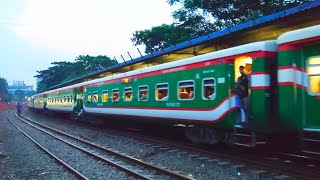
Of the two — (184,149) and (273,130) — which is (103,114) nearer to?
(184,149)

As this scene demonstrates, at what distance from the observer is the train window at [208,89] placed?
11.8 metres

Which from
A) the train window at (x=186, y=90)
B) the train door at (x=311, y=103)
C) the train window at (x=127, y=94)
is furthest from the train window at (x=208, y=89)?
the train window at (x=127, y=94)

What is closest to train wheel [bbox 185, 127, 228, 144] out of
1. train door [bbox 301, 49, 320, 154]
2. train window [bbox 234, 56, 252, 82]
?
train window [bbox 234, 56, 252, 82]

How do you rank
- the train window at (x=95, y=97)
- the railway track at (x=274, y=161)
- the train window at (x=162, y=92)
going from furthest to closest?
the train window at (x=95, y=97) < the train window at (x=162, y=92) < the railway track at (x=274, y=161)

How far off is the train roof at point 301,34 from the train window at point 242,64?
140 centimetres

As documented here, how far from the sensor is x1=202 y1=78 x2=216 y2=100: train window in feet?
38.8

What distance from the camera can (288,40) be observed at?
9047mm

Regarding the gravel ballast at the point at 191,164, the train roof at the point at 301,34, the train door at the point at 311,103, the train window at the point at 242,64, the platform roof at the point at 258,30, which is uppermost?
the platform roof at the point at 258,30

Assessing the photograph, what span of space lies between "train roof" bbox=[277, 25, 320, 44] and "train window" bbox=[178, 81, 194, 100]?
164 inches

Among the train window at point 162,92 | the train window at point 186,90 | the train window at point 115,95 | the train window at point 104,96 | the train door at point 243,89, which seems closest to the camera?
the train door at point 243,89

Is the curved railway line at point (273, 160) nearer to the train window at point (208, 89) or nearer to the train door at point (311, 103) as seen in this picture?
the train door at point (311, 103)

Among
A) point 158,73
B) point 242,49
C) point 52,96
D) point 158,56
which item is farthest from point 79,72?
point 242,49

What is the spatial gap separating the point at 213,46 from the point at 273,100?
1063cm

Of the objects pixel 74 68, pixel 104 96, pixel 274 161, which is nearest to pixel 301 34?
pixel 274 161
